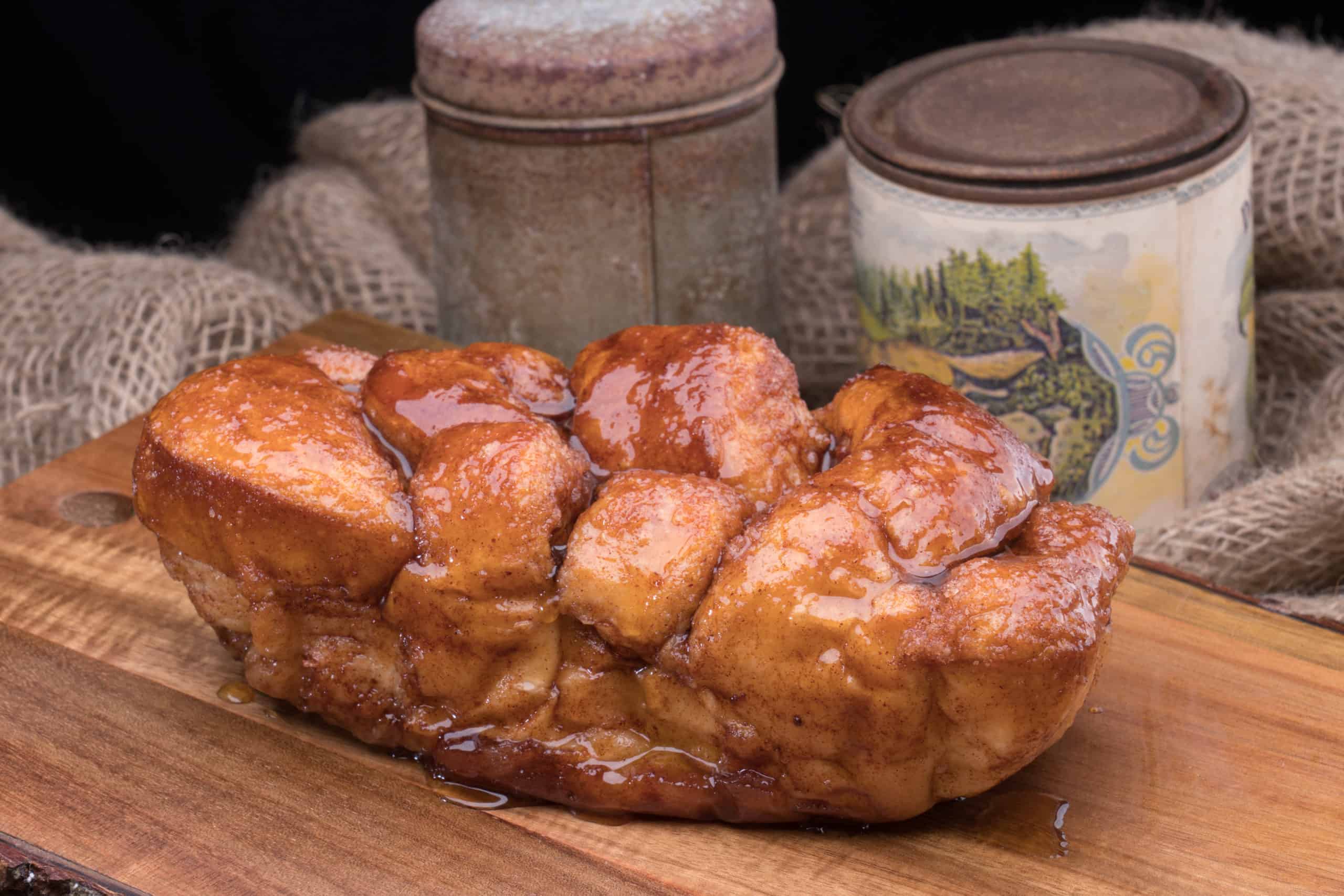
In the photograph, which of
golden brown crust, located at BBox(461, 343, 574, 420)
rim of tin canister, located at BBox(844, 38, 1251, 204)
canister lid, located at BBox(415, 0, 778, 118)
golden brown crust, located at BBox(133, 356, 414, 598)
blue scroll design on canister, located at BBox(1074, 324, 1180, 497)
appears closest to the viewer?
golden brown crust, located at BBox(133, 356, 414, 598)

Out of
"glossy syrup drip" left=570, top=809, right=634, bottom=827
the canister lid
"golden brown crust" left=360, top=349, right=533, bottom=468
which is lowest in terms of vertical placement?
"glossy syrup drip" left=570, top=809, right=634, bottom=827

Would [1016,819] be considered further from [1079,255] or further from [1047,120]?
[1047,120]

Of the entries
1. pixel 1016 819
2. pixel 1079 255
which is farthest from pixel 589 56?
pixel 1016 819

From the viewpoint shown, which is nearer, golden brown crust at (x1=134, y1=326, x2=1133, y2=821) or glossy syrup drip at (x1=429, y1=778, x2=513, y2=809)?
golden brown crust at (x1=134, y1=326, x2=1133, y2=821)

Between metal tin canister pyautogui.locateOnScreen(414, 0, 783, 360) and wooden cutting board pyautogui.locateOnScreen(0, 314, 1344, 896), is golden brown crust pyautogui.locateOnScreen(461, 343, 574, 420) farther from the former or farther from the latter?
metal tin canister pyautogui.locateOnScreen(414, 0, 783, 360)

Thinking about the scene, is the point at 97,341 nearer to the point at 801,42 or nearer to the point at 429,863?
the point at 429,863

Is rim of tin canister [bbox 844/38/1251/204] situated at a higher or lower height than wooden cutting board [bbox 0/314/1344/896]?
higher

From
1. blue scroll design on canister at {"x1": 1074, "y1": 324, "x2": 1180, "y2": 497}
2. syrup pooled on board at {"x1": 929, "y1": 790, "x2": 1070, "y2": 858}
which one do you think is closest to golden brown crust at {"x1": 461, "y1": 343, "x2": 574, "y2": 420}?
syrup pooled on board at {"x1": 929, "y1": 790, "x2": 1070, "y2": 858}
